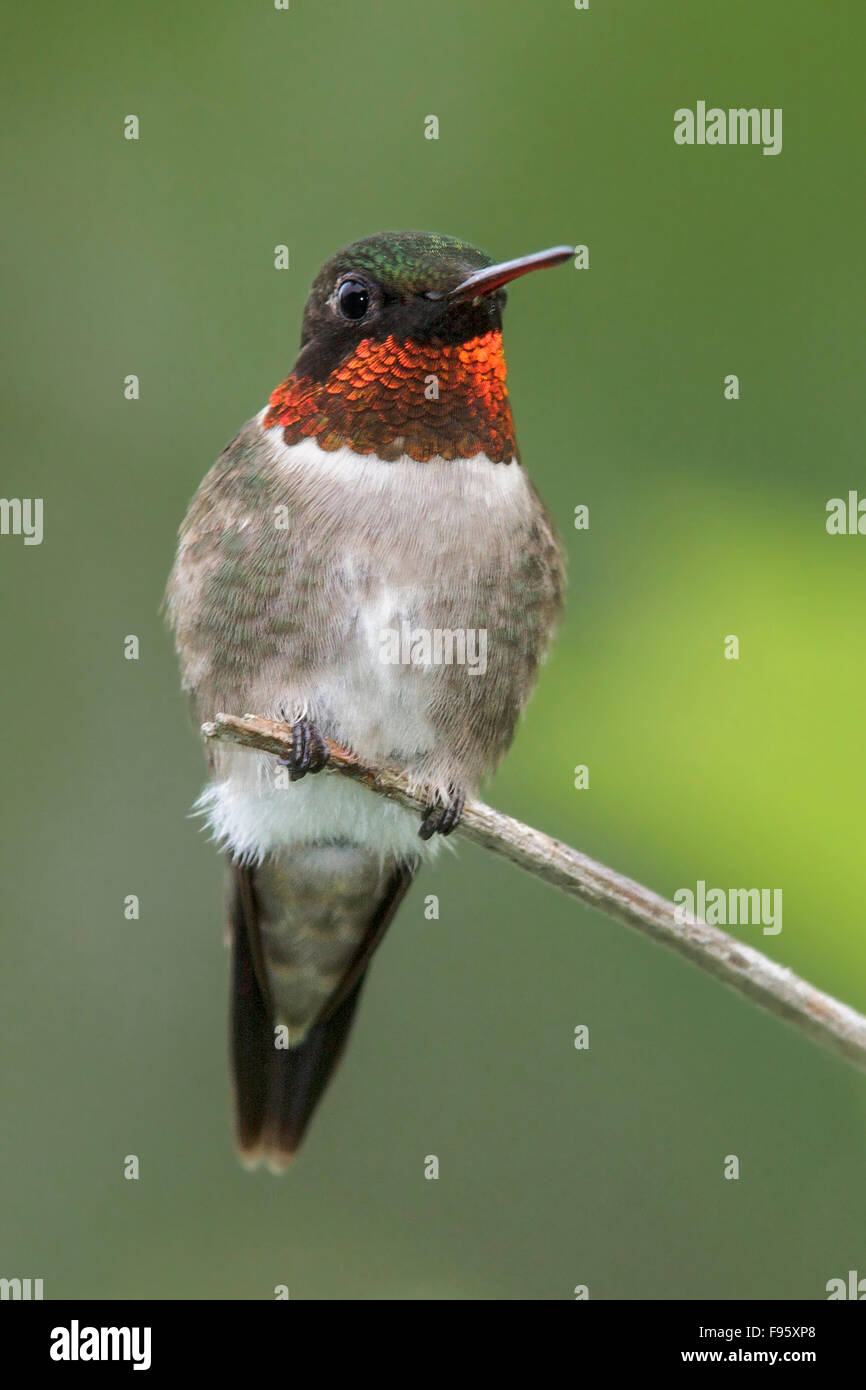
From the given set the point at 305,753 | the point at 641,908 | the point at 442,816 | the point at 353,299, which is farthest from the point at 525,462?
the point at 641,908

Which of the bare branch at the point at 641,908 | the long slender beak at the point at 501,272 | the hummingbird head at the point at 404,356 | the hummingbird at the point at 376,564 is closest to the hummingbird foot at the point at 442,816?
Answer: the hummingbird at the point at 376,564

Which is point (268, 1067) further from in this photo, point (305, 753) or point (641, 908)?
point (641, 908)

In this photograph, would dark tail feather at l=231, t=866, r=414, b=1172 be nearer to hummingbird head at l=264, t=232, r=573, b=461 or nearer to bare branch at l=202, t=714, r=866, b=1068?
bare branch at l=202, t=714, r=866, b=1068

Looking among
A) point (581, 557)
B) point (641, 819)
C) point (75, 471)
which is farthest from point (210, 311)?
point (641, 819)

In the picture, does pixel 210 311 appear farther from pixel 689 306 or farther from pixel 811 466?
pixel 811 466

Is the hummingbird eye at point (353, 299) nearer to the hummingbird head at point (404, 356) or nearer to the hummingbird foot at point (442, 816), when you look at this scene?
the hummingbird head at point (404, 356)

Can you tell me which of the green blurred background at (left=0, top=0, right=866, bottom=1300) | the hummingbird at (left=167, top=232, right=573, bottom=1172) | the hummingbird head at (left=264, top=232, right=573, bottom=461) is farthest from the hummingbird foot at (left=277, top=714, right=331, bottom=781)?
the green blurred background at (left=0, top=0, right=866, bottom=1300)
